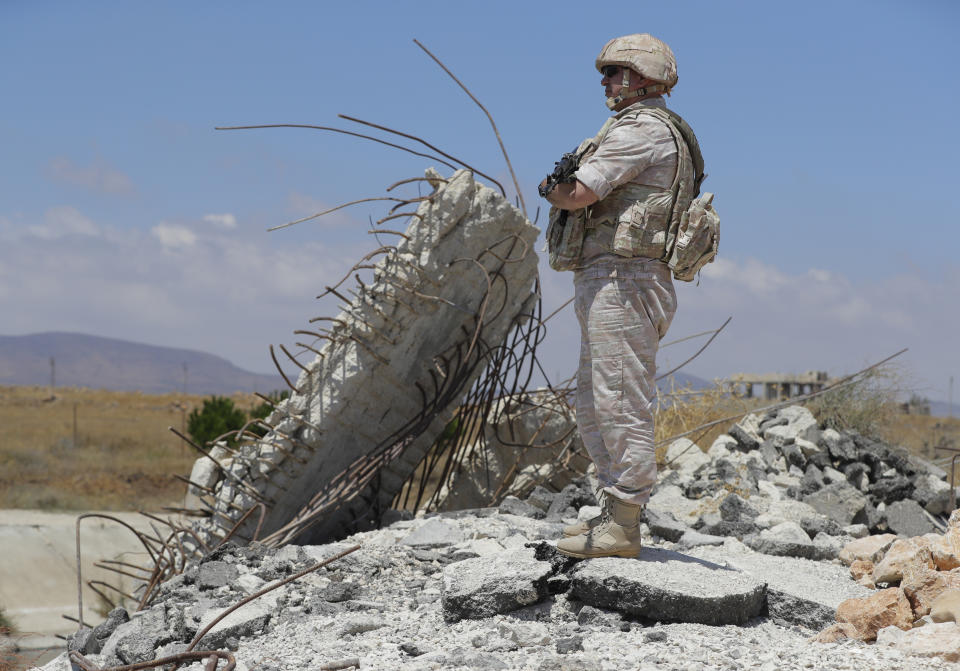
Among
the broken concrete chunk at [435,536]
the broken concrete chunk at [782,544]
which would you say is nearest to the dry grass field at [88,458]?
the broken concrete chunk at [435,536]

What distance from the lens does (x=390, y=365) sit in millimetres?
5949

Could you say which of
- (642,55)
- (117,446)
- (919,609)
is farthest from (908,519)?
(117,446)

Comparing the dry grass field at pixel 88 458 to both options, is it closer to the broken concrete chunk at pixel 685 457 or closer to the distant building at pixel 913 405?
the broken concrete chunk at pixel 685 457

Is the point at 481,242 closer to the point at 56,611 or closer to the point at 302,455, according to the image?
the point at 302,455

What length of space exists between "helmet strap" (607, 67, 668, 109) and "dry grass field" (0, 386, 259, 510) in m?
10.2

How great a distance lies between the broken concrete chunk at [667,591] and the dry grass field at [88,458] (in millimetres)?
9919

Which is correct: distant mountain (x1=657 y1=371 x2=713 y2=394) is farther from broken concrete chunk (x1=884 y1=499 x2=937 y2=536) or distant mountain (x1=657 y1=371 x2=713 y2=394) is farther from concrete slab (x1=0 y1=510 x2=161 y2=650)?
concrete slab (x1=0 y1=510 x2=161 y2=650)

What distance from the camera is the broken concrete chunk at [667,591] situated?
3.63 meters

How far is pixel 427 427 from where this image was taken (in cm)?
626

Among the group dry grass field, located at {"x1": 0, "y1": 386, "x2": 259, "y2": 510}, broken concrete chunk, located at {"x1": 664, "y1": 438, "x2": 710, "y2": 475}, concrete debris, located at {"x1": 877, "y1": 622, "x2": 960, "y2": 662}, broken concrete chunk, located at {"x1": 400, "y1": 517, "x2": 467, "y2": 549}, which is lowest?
dry grass field, located at {"x1": 0, "y1": 386, "x2": 259, "y2": 510}

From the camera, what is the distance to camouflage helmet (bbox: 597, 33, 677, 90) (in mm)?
4004

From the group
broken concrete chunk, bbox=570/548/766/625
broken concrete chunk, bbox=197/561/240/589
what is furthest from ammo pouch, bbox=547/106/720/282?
broken concrete chunk, bbox=197/561/240/589

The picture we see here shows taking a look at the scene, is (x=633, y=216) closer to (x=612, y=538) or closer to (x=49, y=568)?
(x=612, y=538)

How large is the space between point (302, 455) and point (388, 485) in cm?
81
